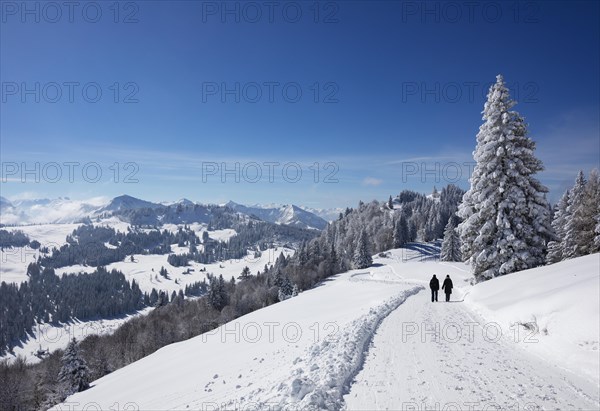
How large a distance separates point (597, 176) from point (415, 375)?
1487 inches

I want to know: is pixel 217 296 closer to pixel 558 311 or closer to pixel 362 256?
pixel 362 256

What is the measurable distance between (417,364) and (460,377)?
125 centimetres

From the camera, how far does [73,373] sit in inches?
1604

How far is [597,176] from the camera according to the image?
32812mm

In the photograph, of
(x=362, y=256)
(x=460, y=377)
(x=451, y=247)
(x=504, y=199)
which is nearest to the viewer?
(x=460, y=377)

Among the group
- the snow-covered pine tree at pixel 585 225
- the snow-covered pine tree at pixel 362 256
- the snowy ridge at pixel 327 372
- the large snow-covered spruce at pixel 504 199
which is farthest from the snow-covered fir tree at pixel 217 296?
the snowy ridge at pixel 327 372

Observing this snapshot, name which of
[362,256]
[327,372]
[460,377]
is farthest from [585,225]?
[362,256]

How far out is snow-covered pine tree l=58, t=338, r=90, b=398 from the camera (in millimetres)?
39850

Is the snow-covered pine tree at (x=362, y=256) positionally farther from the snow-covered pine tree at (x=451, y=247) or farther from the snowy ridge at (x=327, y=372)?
the snowy ridge at (x=327, y=372)

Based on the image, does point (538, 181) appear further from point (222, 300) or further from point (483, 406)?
point (222, 300)

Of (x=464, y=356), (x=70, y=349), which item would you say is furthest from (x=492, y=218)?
(x=70, y=349)

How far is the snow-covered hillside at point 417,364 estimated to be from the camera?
23.3 feet

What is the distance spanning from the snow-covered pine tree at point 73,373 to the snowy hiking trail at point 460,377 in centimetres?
4460

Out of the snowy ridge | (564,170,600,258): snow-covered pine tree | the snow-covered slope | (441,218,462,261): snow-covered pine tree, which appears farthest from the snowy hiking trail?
(441,218,462,261): snow-covered pine tree
